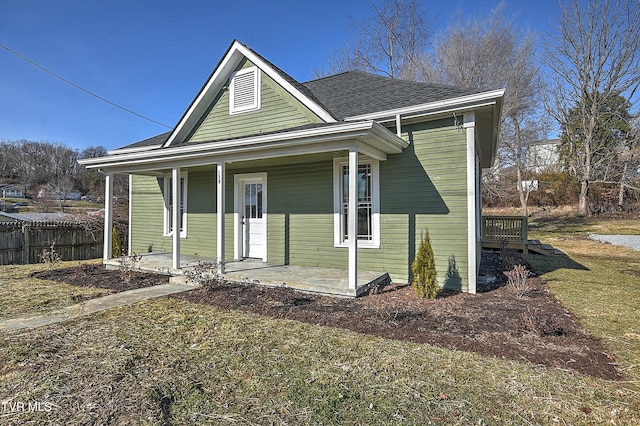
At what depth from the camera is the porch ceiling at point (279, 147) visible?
5.45m

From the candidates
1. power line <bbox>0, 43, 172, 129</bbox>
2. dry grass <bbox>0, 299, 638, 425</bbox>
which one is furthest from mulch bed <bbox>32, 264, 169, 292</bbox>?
power line <bbox>0, 43, 172, 129</bbox>

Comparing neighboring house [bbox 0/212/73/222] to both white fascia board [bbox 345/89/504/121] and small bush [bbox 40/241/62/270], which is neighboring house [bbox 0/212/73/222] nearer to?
small bush [bbox 40/241/62/270]

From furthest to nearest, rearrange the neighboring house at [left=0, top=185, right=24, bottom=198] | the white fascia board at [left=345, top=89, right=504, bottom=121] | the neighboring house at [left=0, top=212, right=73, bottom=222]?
the neighboring house at [left=0, top=185, right=24, bottom=198]
the neighboring house at [left=0, top=212, right=73, bottom=222]
the white fascia board at [left=345, top=89, right=504, bottom=121]

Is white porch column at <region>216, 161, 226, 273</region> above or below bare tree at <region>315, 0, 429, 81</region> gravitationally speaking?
below

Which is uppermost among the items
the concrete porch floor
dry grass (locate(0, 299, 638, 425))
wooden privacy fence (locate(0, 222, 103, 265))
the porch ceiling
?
the porch ceiling

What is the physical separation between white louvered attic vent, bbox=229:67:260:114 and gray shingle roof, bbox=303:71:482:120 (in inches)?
71.4

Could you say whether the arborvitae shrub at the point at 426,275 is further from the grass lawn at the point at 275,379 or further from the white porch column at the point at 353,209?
the grass lawn at the point at 275,379

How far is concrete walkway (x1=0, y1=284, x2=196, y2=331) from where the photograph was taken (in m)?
4.50

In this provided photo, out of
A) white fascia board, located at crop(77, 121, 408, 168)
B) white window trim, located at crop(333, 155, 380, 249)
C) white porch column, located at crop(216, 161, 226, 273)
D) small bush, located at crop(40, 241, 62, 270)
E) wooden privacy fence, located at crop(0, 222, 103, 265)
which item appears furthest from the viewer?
wooden privacy fence, located at crop(0, 222, 103, 265)

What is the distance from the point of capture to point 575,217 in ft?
75.5

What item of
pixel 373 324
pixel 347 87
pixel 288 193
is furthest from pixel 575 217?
pixel 373 324

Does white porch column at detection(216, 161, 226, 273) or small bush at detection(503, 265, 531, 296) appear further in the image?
white porch column at detection(216, 161, 226, 273)

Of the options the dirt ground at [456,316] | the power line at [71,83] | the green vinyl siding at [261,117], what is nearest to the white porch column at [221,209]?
the dirt ground at [456,316]

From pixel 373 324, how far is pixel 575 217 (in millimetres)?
25302
